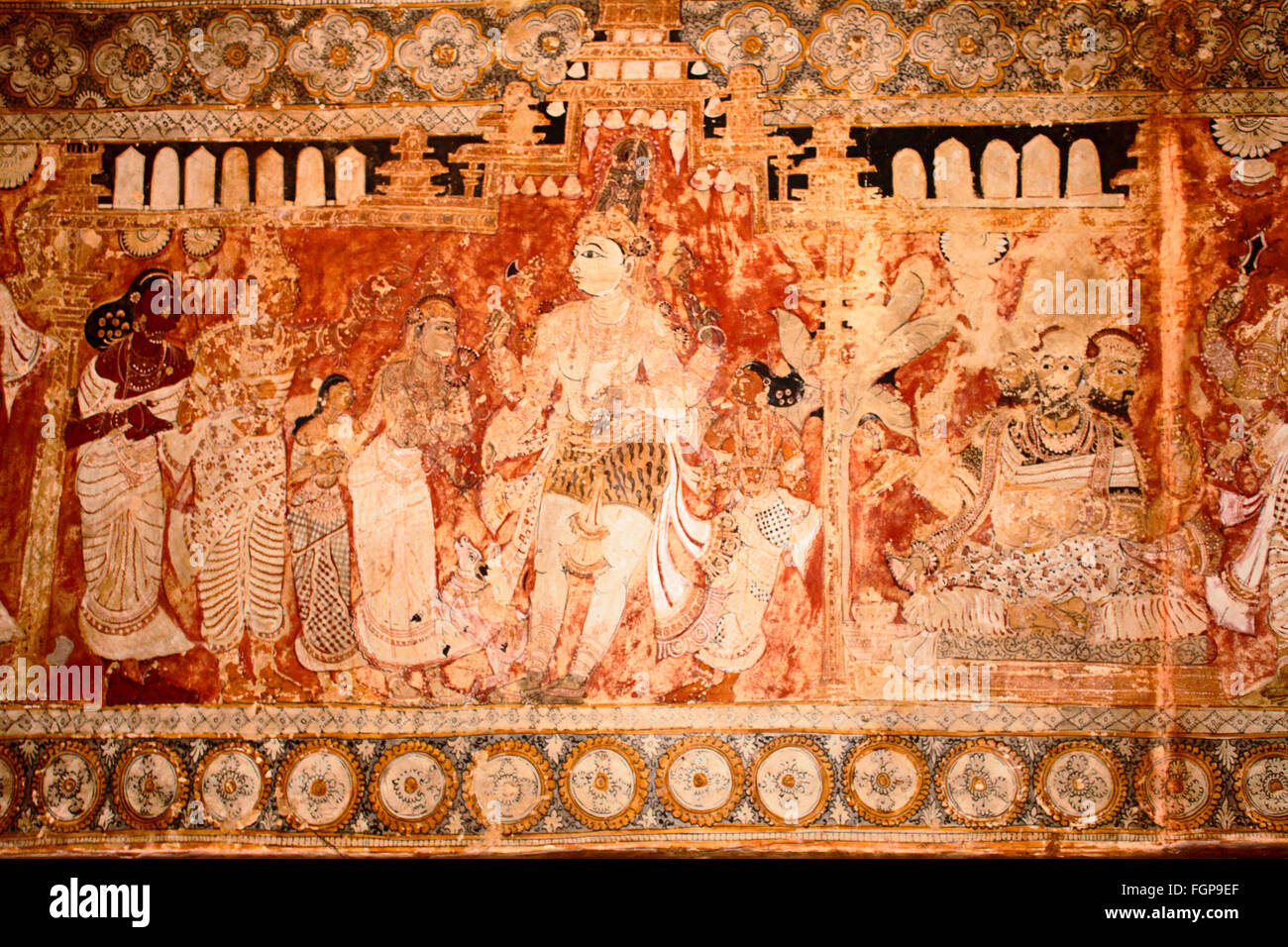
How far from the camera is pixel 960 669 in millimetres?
5297

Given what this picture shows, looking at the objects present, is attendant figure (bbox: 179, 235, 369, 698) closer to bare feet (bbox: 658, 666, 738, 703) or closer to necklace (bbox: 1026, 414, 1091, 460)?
bare feet (bbox: 658, 666, 738, 703)

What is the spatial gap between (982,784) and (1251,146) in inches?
126

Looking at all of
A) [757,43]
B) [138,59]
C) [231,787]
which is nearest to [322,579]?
[231,787]

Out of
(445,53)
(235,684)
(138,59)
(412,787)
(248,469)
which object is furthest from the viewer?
(138,59)

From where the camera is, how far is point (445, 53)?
565 centimetres

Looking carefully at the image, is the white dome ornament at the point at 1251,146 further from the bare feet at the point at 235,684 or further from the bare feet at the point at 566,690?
the bare feet at the point at 235,684

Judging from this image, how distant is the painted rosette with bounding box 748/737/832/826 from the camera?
5.24 metres

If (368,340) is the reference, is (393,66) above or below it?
above

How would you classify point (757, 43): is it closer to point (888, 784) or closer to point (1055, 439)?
point (1055, 439)

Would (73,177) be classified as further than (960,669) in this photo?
Yes

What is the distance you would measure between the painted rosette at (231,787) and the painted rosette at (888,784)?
2.66m
